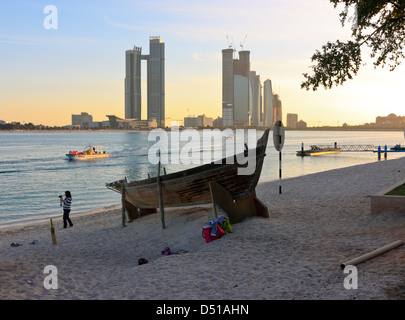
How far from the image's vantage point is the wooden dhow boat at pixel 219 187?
37.6ft

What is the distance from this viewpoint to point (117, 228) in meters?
15.0

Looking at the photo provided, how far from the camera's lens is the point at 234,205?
11.6 metres

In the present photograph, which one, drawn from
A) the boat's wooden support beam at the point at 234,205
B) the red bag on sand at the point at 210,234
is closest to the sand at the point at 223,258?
the red bag on sand at the point at 210,234

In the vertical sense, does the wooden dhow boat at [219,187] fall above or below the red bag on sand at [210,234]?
above

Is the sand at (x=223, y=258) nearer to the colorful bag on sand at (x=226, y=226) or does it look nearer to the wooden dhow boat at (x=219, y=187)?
the colorful bag on sand at (x=226, y=226)

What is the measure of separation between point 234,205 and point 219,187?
82 centimetres

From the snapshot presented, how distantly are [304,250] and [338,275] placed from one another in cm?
185

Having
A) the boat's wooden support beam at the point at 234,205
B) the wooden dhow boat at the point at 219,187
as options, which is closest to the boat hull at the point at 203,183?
the wooden dhow boat at the point at 219,187

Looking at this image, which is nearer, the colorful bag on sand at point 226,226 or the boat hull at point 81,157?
the colorful bag on sand at point 226,226

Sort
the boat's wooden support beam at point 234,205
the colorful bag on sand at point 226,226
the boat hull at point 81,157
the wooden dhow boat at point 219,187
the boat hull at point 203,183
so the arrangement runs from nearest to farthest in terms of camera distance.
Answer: the colorful bag on sand at point 226,226, the boat's wooden support beam at point 234,205, the wooden dhow boat at point 219,187, the boat hull at point 203,183, the boat hull at point 81,157

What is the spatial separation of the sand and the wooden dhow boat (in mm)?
615

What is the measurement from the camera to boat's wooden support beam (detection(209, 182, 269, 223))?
1122cm

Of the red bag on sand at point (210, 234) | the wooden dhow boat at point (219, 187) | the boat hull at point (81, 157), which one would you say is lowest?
the boat hull at point (81, 157)

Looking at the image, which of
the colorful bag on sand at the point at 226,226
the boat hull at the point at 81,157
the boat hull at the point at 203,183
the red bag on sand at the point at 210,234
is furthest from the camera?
the boat hull at the point at 81,157
